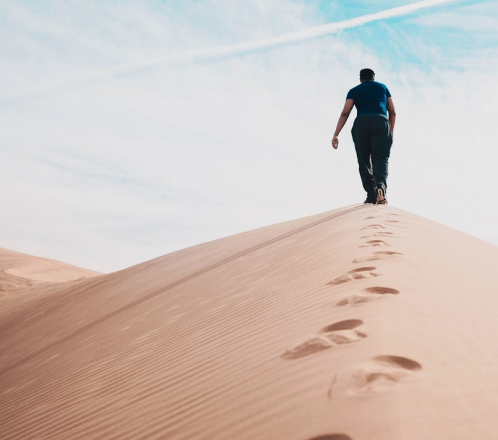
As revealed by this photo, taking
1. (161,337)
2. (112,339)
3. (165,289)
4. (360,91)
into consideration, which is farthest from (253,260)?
(360,91)

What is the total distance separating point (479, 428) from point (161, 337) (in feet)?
8.62

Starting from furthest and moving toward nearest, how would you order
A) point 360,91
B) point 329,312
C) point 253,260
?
point 360,91 → point 253,260 → point 329,312

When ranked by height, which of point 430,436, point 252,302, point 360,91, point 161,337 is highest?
point 360,91

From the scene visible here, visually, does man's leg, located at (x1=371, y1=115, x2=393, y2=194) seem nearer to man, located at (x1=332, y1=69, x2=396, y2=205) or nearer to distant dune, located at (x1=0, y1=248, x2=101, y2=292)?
man, located at (x1=332, y1=69, x2=396, y2=205)

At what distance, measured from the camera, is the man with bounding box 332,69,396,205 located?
8.34 meters

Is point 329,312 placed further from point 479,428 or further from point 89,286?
point 89,286

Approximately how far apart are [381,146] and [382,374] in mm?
6814

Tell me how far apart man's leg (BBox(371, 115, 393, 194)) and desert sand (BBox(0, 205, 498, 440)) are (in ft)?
8.83

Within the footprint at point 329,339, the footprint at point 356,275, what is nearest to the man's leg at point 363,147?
the footprint at point 356,275

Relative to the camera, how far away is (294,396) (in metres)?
1.93

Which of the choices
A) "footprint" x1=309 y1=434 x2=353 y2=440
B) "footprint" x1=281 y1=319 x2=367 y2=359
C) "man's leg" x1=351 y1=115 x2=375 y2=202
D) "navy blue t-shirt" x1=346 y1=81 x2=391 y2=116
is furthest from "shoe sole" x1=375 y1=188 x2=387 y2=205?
"footprint" x1=309 y1=434 x2=353 y2=440

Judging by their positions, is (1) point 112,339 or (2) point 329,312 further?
(1) point 112,339

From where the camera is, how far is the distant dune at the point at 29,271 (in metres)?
16.6

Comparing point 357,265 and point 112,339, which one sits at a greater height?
point 357,265
